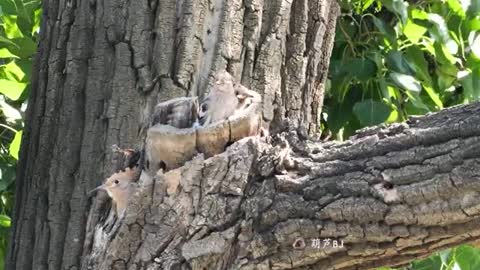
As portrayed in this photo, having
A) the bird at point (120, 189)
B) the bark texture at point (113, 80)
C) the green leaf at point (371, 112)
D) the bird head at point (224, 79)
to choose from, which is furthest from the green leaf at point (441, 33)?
the bird at point (120, 189)

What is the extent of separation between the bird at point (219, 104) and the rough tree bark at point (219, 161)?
0.04 metres

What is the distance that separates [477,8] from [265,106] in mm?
604

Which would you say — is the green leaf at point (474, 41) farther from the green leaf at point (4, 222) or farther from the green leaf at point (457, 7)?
the green leaf at point (4, 222)

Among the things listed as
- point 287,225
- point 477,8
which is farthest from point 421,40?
point 287,225

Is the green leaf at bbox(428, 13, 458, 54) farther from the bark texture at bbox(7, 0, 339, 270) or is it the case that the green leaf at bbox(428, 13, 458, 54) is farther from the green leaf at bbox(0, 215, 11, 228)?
the green leaf at bbox(0, 215, 11, 228)

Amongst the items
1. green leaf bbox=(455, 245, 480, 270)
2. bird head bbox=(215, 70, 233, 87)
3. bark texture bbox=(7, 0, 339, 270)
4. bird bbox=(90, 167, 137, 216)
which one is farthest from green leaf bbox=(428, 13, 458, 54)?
bird bbox=(90, 167, 137, 216)

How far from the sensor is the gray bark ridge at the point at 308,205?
887mm

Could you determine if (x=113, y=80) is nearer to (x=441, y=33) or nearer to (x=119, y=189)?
(x=119, y=189)

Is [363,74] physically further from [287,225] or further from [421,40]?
[287,225]

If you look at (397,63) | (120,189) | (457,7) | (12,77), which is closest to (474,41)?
(457,7)

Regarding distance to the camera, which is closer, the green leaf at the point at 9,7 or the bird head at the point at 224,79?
the bird head at the point at 224,79

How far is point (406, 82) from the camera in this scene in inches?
61.1

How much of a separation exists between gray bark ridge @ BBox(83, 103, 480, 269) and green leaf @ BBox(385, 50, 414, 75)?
0.65 meters

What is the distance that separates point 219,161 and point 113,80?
9.1 inches
